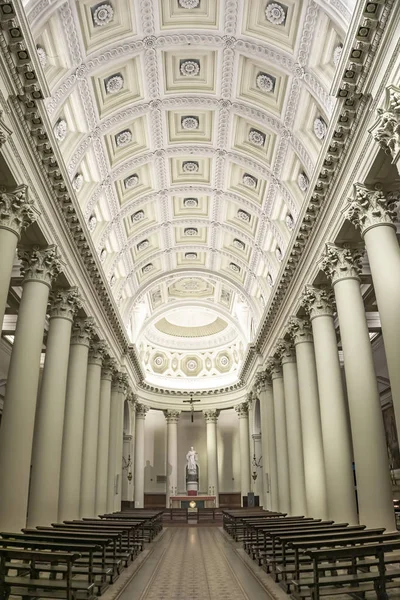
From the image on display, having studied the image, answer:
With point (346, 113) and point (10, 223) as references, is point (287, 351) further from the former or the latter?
point (10, 223)

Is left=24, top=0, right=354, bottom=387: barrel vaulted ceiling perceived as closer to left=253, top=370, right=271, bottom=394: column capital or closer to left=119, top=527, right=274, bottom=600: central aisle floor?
left=253, top=370, right=271, bottom=394: column capital

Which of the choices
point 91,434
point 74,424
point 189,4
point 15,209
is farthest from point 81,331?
point 189,4

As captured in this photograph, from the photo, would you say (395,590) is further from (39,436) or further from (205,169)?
(205,169)

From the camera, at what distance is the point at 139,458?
33.1 m

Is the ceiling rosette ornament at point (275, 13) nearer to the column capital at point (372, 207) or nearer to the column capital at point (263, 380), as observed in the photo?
the column capital at point (372, 207)

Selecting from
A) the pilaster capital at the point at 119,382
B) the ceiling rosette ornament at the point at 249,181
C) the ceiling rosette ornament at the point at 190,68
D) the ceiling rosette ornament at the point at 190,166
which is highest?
the ceiling rosette ornament at the point at 190,68

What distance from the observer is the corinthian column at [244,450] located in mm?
31938

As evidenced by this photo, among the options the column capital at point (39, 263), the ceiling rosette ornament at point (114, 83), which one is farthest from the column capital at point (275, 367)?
the ceiling rosette ornament at point (114, 83)

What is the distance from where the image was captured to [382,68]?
30.7ft

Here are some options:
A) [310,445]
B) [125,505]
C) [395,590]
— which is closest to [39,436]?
[310,445]

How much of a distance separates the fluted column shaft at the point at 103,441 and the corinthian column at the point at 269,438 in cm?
782

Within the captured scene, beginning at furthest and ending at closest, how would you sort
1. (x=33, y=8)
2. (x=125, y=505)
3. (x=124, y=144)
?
(x=125, y=505) < (x=124, y=144) < (x=33, y=8)

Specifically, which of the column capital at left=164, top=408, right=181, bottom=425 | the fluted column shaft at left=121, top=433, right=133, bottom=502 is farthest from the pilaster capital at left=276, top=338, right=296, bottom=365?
the column capital at left=164, top=408, right=181, bottom=425

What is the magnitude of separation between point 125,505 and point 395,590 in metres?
24.1
